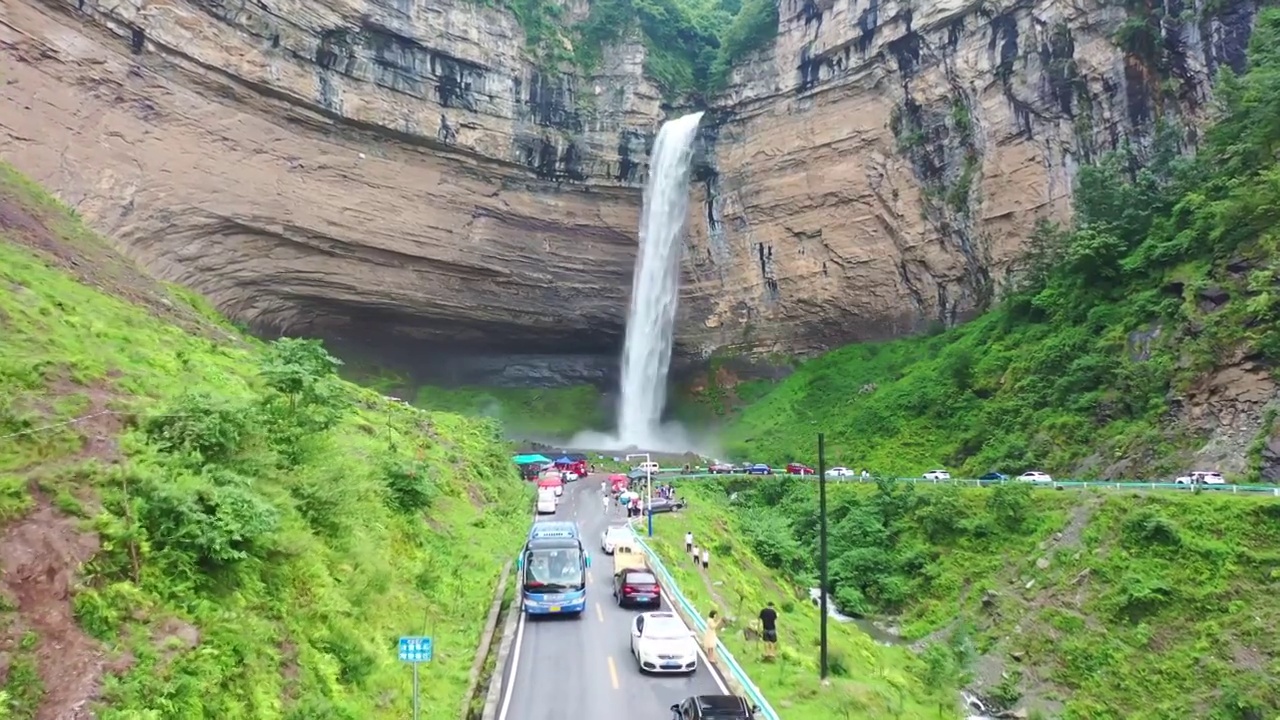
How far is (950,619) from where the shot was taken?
74.5ft

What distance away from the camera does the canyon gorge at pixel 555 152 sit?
33.9 m

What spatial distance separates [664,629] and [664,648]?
0.50m

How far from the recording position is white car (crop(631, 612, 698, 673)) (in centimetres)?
1294

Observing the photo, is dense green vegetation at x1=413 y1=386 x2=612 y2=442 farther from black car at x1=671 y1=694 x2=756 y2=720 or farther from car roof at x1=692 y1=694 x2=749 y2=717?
car roof at x1=692 y1=694 x2=749 y2=717

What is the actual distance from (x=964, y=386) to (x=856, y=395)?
30.5 feet

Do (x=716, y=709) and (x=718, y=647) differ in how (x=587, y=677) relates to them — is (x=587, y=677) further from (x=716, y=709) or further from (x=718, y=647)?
(x=716, y=709)

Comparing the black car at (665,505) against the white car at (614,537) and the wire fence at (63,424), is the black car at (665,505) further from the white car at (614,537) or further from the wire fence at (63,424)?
the wire fence at (63,424)

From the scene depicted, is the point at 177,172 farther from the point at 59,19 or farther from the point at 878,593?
the point at 878,593

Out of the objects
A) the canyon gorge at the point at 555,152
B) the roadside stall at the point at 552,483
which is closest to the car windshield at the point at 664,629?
the roadside stall at the point at 552,483

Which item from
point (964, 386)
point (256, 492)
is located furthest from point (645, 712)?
point (964, 386)

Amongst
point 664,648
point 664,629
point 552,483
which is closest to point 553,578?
point 664,629

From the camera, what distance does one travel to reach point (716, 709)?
9922 mm

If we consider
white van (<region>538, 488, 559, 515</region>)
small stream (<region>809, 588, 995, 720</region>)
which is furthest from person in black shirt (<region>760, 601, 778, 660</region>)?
white van (<region>538, 488, 559, 515</region>)

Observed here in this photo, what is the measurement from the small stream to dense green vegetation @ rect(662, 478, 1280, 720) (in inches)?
15.1
